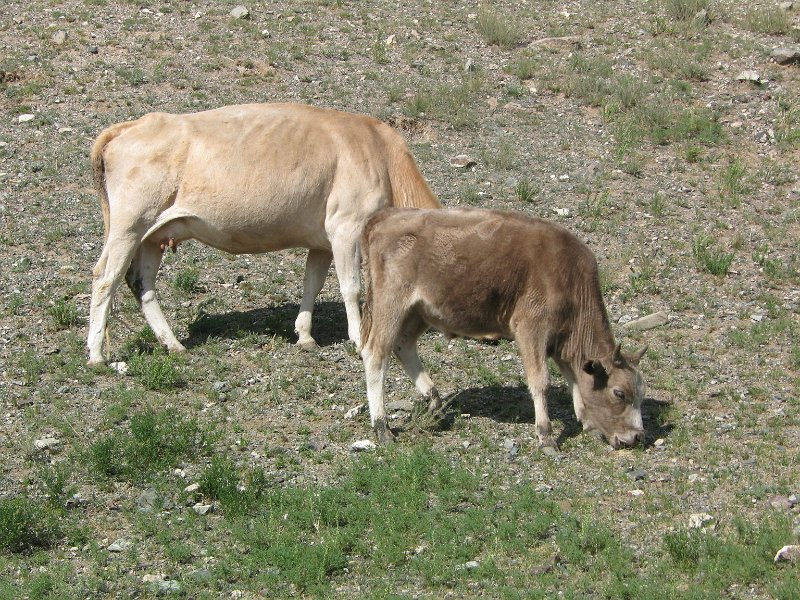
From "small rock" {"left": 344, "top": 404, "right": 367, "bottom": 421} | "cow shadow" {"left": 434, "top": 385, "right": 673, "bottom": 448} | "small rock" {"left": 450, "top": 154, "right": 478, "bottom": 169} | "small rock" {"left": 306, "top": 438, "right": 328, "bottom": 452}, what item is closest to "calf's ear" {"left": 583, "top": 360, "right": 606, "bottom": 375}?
"cow shadow" {"left": 434, "top": 385, "right": 673, "bottom": 448}

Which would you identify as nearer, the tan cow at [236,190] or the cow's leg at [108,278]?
the cow's leg at [108,278]

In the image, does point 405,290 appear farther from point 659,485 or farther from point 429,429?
point 659,485

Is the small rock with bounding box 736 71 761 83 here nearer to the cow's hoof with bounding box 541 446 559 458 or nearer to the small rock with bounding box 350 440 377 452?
the cow's hoof with bounding box 541 446 559 458

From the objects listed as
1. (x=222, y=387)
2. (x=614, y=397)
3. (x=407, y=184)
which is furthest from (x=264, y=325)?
(x=614, y=397)

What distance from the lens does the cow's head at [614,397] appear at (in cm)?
1092

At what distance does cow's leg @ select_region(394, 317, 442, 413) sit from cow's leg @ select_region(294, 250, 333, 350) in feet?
6.54

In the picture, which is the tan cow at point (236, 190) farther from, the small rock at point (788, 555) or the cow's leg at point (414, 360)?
the small rock at point (788, 555)

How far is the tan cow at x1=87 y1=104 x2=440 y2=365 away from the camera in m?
13.0

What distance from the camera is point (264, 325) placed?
45.8 ft

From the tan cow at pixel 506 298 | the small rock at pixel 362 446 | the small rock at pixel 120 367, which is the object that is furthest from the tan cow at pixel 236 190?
the small rock at pixel 362 446

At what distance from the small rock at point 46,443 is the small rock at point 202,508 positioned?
5.97ft

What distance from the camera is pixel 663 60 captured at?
20797 mm

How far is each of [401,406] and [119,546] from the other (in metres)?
3.37

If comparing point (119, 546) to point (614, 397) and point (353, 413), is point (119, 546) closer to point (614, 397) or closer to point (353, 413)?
point (353, 413)
